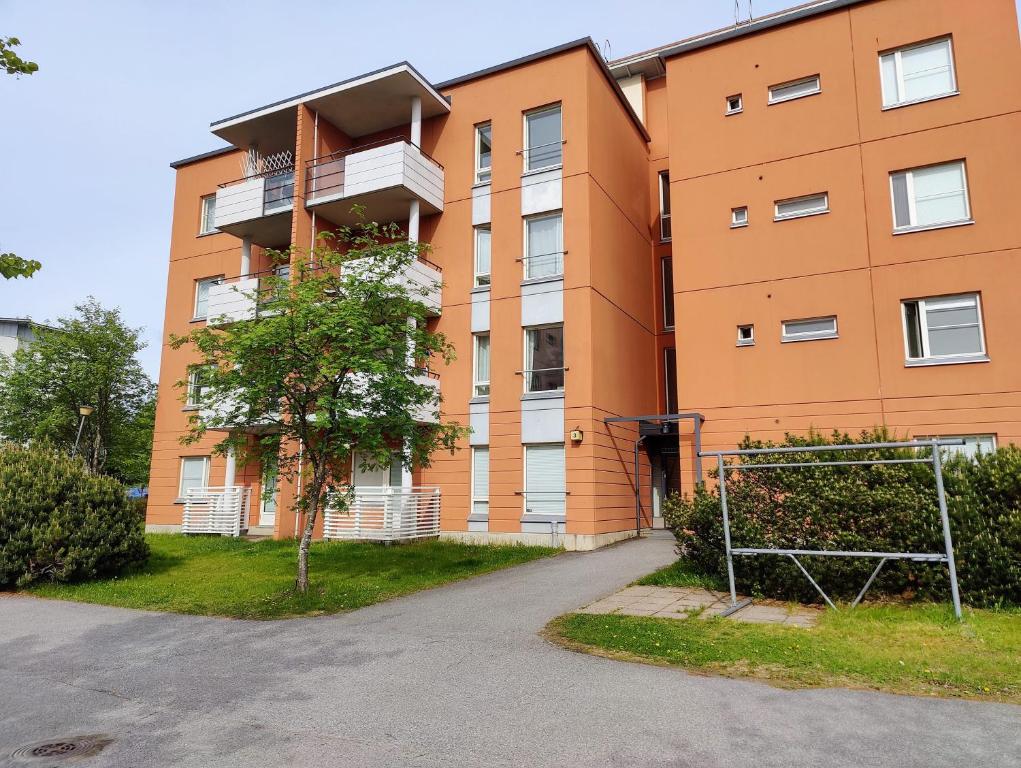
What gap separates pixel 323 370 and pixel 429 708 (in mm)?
6237

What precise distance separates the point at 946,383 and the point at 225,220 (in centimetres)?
1954

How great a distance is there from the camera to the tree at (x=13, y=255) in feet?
19.1

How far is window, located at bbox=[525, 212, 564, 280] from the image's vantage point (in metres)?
18.5

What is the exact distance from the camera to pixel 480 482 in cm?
1852

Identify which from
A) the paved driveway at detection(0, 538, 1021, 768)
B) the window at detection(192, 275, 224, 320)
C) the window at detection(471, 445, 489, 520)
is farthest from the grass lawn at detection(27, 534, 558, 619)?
the window at detection(192, 275, 224, 320)

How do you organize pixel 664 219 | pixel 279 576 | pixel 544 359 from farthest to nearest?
pixel 664 219, pixel 544 359, pixel 279 576

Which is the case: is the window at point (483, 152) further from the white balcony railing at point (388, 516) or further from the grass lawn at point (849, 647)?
the grass lawn at point (849, 647)

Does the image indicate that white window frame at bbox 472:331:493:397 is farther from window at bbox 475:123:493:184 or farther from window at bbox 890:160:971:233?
window at bbox 890:160:971:233

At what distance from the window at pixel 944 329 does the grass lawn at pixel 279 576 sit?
8.88 meters

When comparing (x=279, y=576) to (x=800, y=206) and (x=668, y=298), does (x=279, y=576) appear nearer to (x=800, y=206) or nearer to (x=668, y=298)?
(x=800, y=206)

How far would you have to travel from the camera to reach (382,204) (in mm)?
20188

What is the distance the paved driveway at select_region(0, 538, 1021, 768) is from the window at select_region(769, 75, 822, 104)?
558 inches

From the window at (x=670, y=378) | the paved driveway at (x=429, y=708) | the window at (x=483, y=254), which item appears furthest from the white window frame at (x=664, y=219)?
the paved driveway at (x=429, y=708)

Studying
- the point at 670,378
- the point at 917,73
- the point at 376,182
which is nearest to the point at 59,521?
the point at 376,182
